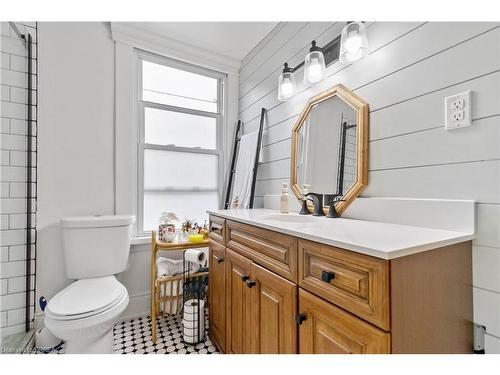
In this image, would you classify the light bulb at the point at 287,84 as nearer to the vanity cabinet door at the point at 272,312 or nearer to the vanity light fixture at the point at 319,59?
the vanity light fixture at the point at 319,59

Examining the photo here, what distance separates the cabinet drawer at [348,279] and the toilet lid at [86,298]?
1.17m

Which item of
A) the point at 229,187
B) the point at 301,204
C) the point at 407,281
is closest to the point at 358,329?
the point at 407,281

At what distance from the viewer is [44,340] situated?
1723 mm

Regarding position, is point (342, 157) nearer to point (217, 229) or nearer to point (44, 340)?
point (217, 229)

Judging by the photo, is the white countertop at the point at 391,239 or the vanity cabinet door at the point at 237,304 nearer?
the white countertop at the point at 391,239

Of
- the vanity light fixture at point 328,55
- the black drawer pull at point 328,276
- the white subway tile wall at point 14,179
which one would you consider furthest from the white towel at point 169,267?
the vanity light fixture at point 328,55

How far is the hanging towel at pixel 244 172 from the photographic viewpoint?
7.13ft

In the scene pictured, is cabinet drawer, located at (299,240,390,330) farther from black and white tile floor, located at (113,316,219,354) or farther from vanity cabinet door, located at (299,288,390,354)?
black and white tile floor, located at (113,316,219,354)

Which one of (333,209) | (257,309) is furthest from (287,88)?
(257,309)

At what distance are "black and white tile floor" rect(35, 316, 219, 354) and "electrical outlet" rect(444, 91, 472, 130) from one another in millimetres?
1789

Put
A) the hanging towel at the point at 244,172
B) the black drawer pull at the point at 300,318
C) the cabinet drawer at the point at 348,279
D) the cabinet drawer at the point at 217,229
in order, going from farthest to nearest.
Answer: the hanging towel at the point at 244,172
the cabinet drawer at the point at 217,229
the black drawer pull at the point at 300,318
the cabinet drawer at the point at 348,279

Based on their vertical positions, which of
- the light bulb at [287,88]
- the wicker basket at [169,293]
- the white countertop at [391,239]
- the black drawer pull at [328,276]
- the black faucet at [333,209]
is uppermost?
the light bulb at [287,88]

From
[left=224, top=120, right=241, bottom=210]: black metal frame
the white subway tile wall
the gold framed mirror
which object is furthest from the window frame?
the gold framed mirror
